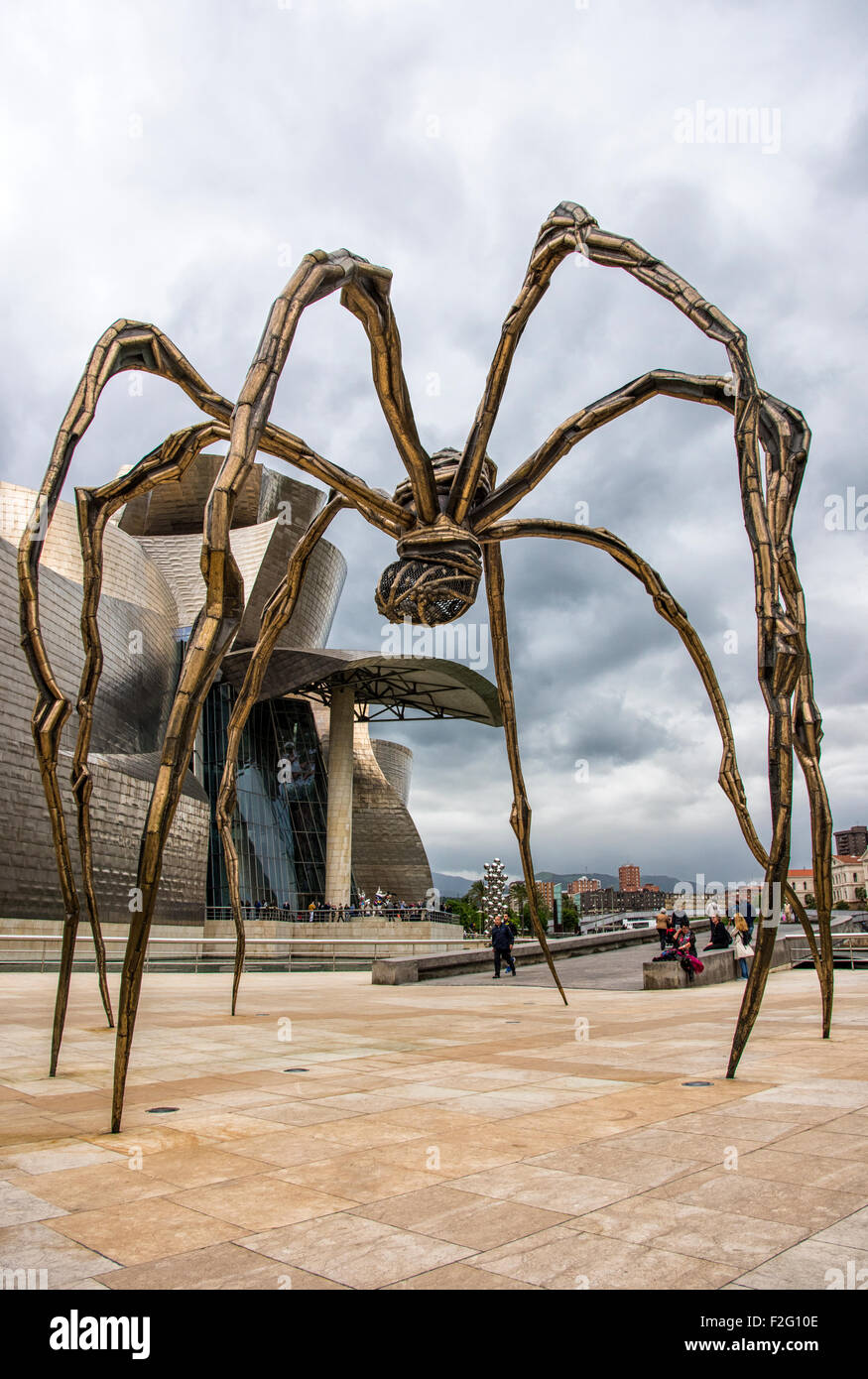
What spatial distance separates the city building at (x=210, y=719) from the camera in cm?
2653

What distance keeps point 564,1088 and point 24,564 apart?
167 inches

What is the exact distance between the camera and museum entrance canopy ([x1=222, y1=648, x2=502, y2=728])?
133 ft

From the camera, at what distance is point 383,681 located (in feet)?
144

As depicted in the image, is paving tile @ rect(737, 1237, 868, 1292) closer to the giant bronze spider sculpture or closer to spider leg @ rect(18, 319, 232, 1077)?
the giant bronze spider sculpture

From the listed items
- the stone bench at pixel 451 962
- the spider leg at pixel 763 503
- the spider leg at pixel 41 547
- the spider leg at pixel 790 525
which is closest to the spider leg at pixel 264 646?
the spider leg at pixel 763 503

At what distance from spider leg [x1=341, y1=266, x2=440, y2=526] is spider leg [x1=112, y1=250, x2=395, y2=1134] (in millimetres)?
1262

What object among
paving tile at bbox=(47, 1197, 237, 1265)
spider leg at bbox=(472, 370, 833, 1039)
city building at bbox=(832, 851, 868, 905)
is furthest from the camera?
city building at bbox=(832, 851, 868, 905)

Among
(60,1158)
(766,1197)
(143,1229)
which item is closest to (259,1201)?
(143,1229)

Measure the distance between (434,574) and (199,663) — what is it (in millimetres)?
2568

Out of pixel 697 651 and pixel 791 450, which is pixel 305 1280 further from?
pixel 697 651

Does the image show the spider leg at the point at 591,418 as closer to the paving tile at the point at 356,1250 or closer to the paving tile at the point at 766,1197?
the paving tile at the point at 766,1197

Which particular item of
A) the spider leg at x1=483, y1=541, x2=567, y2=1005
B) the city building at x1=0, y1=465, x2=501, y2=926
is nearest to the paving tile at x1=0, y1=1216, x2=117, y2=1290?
the spider leg at x1=483, y1=541, x2=567, y2=1005
